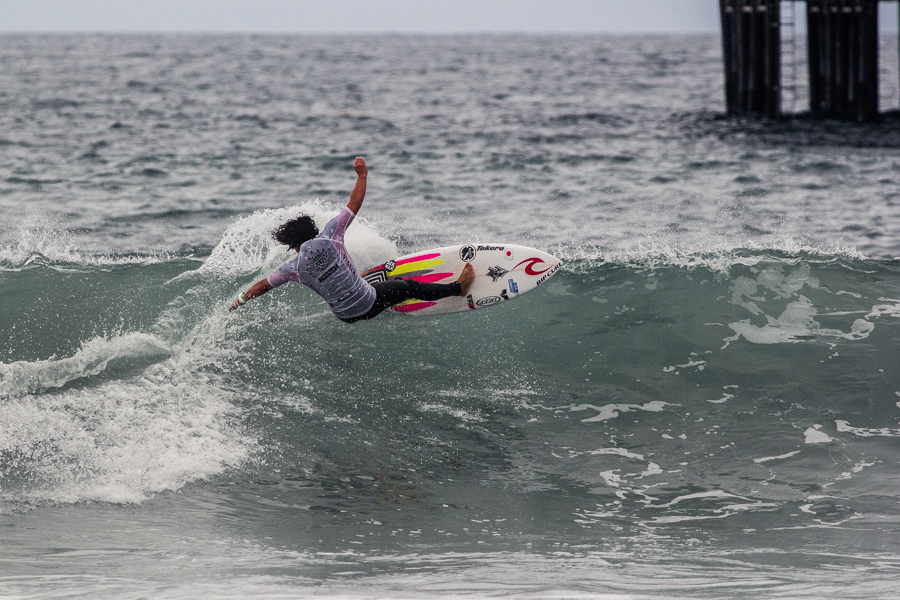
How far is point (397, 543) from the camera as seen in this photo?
555cm

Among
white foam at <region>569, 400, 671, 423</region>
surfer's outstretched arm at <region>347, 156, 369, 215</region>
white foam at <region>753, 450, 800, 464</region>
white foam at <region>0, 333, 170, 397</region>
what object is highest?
surfer's outstretched arm at <region>347, 156, 369, 215</region>

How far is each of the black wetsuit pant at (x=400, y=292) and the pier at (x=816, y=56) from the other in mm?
16107

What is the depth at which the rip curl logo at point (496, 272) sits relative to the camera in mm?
8688

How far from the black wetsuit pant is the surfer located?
39mm

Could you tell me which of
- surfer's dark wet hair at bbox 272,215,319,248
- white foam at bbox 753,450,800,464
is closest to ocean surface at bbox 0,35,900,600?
white foam at bbox 753,450,800,464

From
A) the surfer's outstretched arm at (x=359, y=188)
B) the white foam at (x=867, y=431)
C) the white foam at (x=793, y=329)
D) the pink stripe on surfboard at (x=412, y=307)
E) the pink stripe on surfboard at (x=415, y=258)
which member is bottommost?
the white foam at (x=867, y=431)

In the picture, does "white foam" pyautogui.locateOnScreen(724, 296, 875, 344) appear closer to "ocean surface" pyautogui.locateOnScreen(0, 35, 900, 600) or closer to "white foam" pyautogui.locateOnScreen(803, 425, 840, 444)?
"ocean surface" pyautogui.locateOnScreen(0, 35, 900, 600)

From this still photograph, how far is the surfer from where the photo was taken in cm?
719

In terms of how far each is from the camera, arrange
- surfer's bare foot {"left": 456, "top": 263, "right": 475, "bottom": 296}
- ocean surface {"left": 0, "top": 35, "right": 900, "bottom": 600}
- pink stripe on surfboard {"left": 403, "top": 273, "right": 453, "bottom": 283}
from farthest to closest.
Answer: pink stripe on surfboard {"left": 403, "top": 273, "right": 453, "bottom": 283}
surfer's bare foot {"left": 456, "top": 263, "right": 475, "bottom": 296}
ocean surface {"left": 0, "top": 35, "right": 900, "bottom": 600}

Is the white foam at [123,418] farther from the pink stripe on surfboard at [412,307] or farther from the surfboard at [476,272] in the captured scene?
the surfboard at [476,272]

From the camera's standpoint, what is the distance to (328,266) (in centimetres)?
725

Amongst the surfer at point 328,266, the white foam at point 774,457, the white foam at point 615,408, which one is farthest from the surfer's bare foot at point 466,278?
the white foam at point 774,457

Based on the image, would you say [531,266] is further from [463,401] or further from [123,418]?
[123,418]

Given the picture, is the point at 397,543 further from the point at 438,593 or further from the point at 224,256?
the point at 224,256
